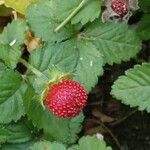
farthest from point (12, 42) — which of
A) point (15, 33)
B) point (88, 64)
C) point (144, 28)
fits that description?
point (144, 28)

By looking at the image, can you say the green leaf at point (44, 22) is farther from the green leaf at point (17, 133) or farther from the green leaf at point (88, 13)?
the green leaf at point (17, 133)

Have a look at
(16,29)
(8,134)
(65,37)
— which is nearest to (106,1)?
(65,37)

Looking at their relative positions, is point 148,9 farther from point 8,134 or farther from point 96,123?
point 8,134

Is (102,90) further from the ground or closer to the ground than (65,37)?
closer to the ground

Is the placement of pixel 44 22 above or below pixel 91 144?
above

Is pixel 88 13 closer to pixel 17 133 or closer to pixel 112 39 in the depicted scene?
pixel 112 39

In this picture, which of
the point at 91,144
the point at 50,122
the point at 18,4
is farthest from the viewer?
the point at 18,4

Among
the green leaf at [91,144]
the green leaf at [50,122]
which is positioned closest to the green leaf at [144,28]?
the green leaf at [50,122]
